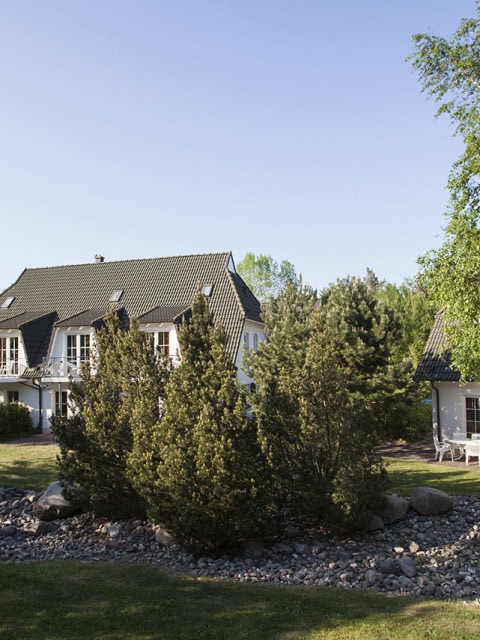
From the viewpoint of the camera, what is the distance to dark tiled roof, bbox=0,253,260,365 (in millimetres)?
26453

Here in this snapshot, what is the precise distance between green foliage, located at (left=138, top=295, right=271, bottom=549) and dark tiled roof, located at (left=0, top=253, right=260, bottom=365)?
13.5 meters

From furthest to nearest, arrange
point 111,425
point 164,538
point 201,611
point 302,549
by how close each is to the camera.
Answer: point 111,425 → point 164,538 → point 302,549 → point 201,611

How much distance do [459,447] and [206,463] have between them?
1174 centimetres

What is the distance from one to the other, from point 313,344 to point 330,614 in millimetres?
5208

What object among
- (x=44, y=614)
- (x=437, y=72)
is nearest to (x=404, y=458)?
(x=437, y=72)

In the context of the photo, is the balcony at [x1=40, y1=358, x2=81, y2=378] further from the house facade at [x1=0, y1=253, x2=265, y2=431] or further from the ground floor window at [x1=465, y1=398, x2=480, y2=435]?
the ground floor window at [x1=465, y1=398, x2=480, y2=435]

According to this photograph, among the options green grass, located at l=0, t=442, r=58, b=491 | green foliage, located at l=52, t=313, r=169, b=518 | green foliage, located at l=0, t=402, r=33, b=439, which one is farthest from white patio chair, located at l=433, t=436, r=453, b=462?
green foliage, located at l=0, t=402, r=33, b=439

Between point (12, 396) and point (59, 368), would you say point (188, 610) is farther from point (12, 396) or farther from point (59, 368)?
point (12, 396)

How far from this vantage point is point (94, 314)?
27.1 meters

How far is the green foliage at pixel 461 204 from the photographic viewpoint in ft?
41.9

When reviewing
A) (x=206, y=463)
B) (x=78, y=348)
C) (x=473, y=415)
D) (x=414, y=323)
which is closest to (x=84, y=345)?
(x=78, y=348)

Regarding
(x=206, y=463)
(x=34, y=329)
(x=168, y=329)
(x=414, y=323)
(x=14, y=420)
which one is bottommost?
(x=14, y=420)

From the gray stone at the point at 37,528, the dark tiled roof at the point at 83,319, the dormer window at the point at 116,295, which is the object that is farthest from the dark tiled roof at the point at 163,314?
the gray stone at the point at 37,528

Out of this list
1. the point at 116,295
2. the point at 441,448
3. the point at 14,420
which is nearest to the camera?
the point at 441,448
